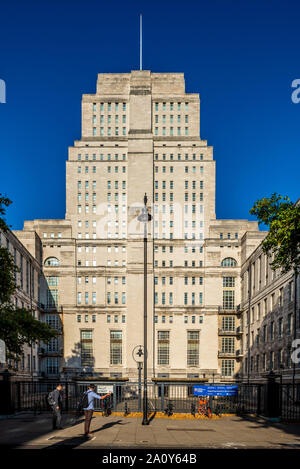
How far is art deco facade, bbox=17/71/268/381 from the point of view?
79.0 metres

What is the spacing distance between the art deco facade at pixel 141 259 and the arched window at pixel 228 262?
0.17 m

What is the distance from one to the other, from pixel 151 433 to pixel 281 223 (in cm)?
1222

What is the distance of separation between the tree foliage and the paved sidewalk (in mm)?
8950

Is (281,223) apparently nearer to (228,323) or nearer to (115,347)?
(228,323)

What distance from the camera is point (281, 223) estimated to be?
24.2 metres

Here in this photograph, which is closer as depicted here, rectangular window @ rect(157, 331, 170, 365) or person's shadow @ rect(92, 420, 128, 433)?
person's shadow @ rect(92, 420, 128, 433)

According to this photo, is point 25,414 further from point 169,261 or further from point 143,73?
point 143,73

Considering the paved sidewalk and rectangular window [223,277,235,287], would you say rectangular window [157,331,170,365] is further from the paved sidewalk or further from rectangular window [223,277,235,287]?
the paved sidewalk

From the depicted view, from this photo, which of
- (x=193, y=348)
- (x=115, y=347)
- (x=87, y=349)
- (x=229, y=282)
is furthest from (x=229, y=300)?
(x=87, y=349)

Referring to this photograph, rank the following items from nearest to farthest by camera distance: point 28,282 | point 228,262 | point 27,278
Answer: point 27,278
point 28,282
point 228,262

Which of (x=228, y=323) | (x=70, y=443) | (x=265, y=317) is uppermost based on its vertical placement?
(x=70, y=443)

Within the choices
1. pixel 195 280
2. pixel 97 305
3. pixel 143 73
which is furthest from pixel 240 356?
pixel 143 73

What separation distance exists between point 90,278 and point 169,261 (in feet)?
47.0

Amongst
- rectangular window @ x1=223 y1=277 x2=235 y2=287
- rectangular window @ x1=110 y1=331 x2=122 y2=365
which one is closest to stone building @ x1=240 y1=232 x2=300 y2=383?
rectangular window @ x1=223 y1=277 x2=235 y2=287
